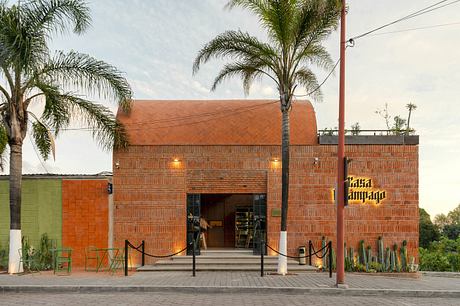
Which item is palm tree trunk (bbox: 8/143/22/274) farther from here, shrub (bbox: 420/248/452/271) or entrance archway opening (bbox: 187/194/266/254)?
shrub (bbox: 420/248/452/271)

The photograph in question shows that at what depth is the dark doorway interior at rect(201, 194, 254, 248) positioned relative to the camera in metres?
21.0

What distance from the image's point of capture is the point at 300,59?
49.3ft

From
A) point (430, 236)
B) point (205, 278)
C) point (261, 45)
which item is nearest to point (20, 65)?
point (261, 45)

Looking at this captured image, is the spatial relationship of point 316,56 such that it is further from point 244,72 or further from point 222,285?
point 222,285

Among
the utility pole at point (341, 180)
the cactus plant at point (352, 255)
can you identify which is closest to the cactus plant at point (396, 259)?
the cactus plant at point (352, 255)

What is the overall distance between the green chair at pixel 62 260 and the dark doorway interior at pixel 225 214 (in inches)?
258

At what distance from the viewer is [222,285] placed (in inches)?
489

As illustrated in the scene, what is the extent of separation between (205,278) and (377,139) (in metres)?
8.02

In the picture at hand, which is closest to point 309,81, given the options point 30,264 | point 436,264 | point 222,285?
point 222,285

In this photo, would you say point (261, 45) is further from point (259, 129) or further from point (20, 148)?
point (20, 148)

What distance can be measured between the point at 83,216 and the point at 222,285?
6.87m

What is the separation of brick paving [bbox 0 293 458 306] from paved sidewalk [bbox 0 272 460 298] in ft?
1.31

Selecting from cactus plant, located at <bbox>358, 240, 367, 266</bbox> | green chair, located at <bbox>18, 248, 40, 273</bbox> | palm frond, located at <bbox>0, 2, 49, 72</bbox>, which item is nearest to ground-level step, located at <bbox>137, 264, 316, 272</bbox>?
cactus plant, located at <bbox>358, 240, 367, 266</bbox>

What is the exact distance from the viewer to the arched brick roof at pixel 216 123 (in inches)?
677
